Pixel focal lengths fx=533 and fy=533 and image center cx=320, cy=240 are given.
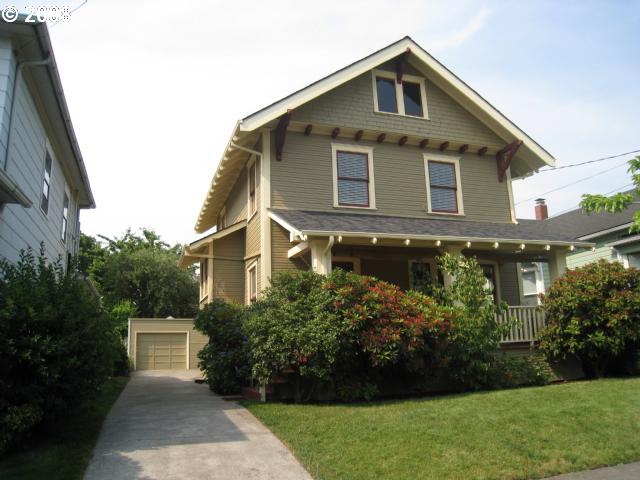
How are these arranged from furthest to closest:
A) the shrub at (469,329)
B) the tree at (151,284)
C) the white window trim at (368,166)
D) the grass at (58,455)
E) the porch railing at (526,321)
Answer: the tree at (151,284), the white window trim at (368,166), the porch railing at (526,321), the shrub at (469,329), the grass at (58,455)

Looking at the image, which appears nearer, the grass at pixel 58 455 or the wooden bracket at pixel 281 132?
the grass at pixel 58 455

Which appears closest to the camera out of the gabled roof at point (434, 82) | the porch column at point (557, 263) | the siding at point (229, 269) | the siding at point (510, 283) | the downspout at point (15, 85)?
the downspout at point (15, 85)

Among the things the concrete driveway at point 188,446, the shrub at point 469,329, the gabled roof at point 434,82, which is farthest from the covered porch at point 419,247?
the concrete driveway at point 188,446

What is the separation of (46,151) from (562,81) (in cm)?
1153

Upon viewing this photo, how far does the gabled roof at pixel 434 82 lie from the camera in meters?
13.2

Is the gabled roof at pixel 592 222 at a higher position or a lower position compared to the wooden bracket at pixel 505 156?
lower

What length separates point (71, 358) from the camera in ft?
20.0

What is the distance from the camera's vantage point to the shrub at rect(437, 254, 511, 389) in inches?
411

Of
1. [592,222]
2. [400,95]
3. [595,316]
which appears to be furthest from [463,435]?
[592,222]

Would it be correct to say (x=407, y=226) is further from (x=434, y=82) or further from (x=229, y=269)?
(x=229, y=269)

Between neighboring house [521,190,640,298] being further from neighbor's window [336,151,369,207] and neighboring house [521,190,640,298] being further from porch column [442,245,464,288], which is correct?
neighbor's window [336,151,369,207]

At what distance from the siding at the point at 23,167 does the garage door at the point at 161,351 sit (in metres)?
8.32

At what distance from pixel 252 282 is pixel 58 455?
30.7ft

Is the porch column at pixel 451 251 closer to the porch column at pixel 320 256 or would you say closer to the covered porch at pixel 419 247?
the covered porch at pixel 419 247
